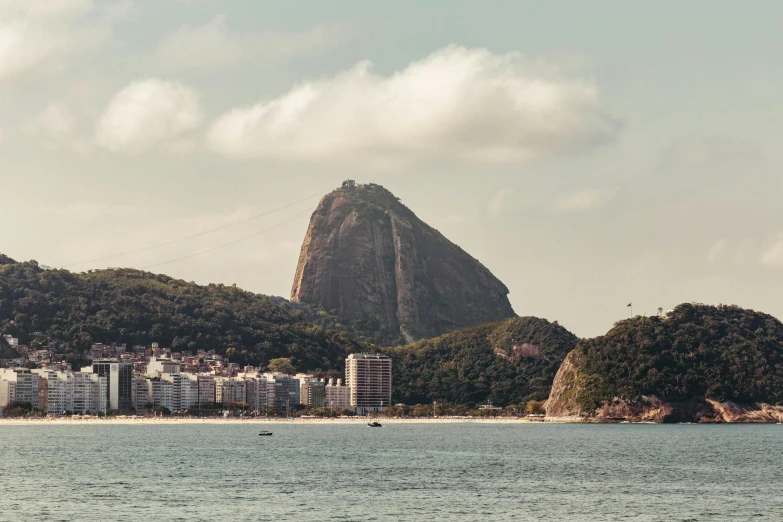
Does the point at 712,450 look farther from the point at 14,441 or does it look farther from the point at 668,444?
the point at 14,441

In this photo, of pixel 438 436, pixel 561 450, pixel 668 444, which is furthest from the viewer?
pixel 438 436

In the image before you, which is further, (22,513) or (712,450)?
(712,450)

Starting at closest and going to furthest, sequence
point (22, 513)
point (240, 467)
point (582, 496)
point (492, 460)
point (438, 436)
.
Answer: point (22, 513) < point (582, 496) < point (240, 467) < point (492, 460) < point (438, 436)

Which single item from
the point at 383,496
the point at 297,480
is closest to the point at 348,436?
the point at 297,480

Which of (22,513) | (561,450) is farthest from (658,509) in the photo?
(561,450)

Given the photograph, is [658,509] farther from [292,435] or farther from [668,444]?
[292,435]

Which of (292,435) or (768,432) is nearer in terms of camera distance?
(292,435)
